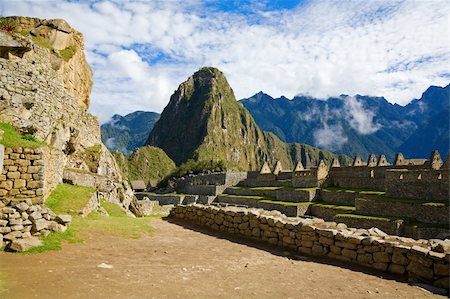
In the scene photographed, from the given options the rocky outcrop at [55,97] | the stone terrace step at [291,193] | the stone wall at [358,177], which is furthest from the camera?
the stone terrace step at [291,193]

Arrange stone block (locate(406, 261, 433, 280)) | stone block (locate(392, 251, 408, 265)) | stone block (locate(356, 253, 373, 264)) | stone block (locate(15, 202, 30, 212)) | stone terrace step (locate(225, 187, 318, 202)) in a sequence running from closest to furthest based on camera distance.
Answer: stone block (locate(406, 261, 433, 280)) → stone block (locate(392, 251, 408, 265)) → stone block (locate(356, 253, 373, 264)) → stone block (locate(15, 202, 30, 212)) → stone terrace step (locate(225, 187, 318, 202))

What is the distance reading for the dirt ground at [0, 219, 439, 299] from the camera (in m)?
5.26

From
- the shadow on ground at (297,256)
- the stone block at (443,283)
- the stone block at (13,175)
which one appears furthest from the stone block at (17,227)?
the stone block at (443,283)

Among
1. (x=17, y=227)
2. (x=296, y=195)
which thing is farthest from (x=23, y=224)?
(x=296, y=195)

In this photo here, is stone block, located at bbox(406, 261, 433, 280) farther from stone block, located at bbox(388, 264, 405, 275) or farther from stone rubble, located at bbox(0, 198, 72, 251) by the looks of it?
stone rubble, located at bbox(0, 198, 72, 251)

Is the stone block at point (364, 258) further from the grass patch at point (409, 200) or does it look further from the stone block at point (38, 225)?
the grass patch at point (409, 200)

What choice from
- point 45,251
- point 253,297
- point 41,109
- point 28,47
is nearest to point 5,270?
point 45,251

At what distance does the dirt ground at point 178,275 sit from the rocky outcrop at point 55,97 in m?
3.29

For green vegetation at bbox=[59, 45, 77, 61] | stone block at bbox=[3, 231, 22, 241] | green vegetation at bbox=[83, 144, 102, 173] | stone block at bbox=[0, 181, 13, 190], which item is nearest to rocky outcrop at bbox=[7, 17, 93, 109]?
green vegetation at bbox=[59, 45, 77, 61]

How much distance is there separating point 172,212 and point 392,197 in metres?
20.3

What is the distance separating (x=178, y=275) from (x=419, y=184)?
2549 centimetres

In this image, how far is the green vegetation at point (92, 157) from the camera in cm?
1945

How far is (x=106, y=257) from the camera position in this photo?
23.3 ft

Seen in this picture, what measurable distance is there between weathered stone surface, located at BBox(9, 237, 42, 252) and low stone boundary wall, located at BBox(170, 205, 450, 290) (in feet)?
18.9
